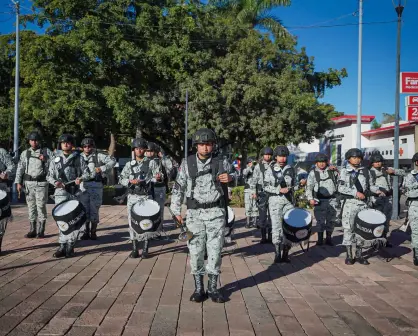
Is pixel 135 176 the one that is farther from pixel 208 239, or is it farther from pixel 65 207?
pixel 208 239

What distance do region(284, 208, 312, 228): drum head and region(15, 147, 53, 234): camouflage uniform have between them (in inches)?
186

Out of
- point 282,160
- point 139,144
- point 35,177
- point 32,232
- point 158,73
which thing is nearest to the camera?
point 282,160

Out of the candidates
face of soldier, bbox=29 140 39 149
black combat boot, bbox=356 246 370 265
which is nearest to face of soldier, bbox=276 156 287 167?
black combat boot, bbox=356 246 370 265

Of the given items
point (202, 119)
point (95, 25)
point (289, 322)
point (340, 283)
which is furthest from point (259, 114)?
point (289, 322)

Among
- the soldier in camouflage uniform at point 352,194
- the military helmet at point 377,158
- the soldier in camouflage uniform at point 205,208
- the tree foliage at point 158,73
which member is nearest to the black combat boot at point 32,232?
the soldier in camouflage uniform at point 205,208

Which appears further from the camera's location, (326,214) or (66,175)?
(326,214)

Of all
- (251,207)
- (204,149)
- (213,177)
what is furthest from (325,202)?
(204,149)

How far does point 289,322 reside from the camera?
172 inches

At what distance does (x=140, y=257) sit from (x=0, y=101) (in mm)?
25310

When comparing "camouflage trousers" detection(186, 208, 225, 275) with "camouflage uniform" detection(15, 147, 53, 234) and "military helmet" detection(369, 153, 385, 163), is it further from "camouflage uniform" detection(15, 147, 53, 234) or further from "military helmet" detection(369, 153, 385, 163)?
"military helmet" detection(369, 153, 385, 163)

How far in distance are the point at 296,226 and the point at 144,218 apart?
8.13ft

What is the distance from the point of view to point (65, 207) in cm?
688

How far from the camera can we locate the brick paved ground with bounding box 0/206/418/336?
4191 mm

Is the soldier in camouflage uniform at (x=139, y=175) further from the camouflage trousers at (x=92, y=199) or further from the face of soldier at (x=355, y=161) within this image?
the face of soldier at (x=355, y=161)
